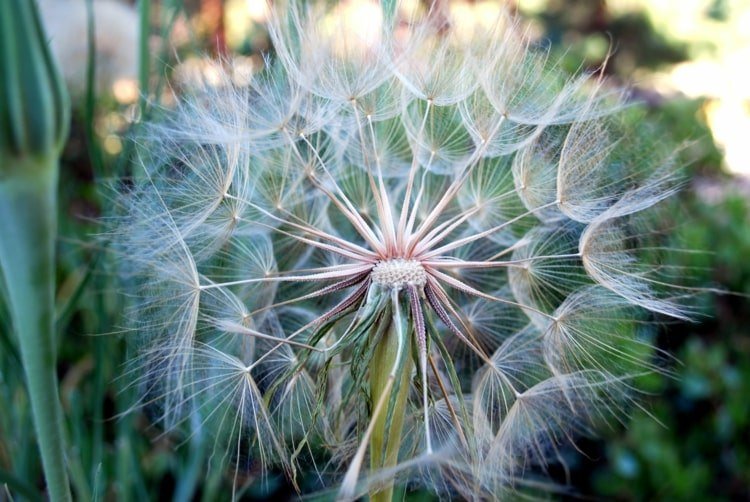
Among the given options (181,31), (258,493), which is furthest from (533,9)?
(258,493)

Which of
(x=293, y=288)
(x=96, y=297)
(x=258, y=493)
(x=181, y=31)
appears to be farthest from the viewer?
(x=181, y=31)

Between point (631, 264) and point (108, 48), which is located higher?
point (108, 48)

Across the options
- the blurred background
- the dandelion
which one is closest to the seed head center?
the dandelion

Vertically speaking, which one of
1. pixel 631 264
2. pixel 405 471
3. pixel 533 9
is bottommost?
pixel 405 471

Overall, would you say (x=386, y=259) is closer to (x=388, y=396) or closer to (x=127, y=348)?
(x=388, y=396)

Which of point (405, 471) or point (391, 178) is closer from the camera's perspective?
point (405, 471)

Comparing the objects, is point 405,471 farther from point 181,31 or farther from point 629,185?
point 181,31
